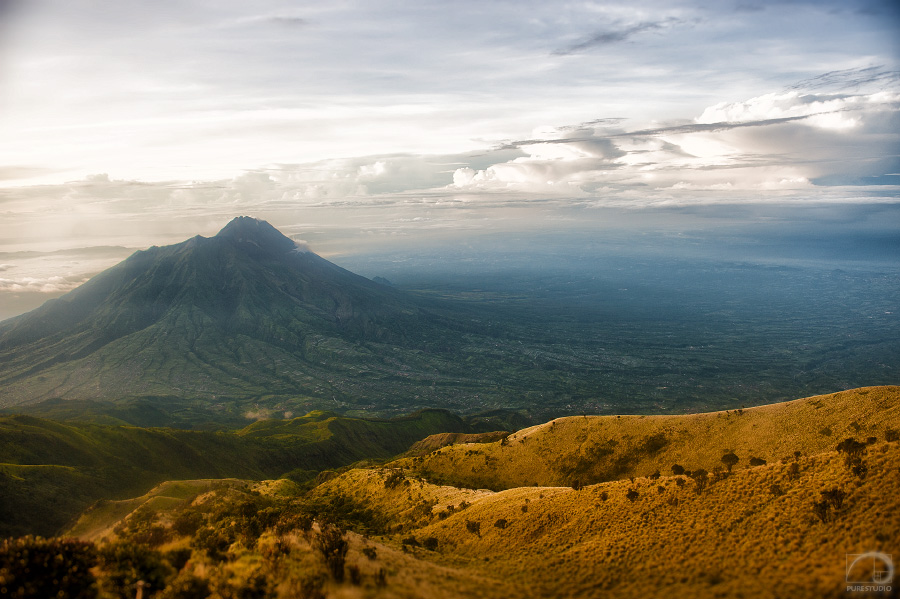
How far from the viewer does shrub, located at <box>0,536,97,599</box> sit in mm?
20138

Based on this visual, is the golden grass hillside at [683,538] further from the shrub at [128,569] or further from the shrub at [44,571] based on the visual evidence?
the shrub at [44,571]

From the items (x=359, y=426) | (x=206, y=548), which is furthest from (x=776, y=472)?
(x=359, y=426)

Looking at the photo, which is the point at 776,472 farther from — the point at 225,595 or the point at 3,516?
the point at 3,516

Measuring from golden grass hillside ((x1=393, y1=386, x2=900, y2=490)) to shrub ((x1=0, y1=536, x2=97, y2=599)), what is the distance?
189 feet

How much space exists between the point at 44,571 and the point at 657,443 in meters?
74.1

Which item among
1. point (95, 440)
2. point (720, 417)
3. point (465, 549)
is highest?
point (465, 549)

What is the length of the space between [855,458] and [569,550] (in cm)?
2140

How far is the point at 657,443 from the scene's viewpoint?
226ft

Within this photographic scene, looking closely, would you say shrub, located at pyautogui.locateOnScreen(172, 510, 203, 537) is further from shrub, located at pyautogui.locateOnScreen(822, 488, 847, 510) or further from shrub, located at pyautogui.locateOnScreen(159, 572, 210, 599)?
shrub, located at pyautogui.locateOnScreen(822, 488, 847, 510)

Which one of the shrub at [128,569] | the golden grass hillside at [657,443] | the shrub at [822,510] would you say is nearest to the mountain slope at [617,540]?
the shrub at [822,510]

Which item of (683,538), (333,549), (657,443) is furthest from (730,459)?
(333,549)

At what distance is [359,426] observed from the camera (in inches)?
7717

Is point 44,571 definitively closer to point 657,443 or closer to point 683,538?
point 683,538

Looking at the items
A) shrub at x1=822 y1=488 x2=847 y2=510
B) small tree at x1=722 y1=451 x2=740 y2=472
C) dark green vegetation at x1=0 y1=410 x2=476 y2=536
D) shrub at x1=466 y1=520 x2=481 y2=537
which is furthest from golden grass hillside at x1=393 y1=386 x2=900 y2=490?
dark green vegetation at x1=0 y1=410 x2=476 y2=536
